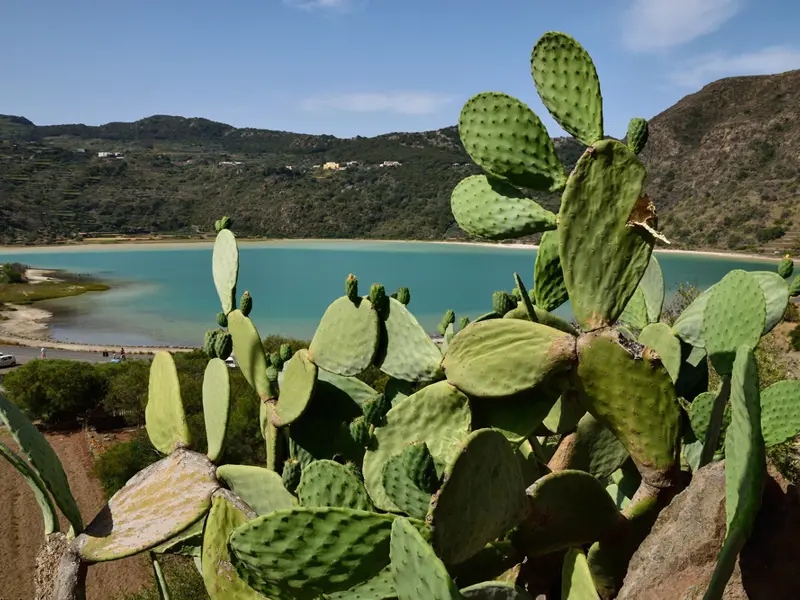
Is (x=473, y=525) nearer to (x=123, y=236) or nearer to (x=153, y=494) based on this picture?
(x=153, y=494)

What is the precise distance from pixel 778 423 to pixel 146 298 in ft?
123

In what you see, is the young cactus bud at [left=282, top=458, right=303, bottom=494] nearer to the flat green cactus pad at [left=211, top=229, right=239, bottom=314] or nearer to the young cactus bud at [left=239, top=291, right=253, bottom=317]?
the young cactus bud at [left=239, top=291, right=253, bottom=317]

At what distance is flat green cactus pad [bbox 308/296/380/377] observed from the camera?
1.60 m

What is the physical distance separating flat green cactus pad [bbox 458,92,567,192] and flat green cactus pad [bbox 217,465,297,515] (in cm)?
97

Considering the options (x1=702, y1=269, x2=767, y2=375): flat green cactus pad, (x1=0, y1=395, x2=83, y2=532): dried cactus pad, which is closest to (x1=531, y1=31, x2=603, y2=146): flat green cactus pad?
(x1=702, y1=269, x2=767, y2=375): flat green cactus pad

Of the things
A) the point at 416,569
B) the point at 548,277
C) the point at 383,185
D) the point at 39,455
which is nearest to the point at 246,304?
the point at 39,455

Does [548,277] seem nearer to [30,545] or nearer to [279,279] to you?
[30,545]

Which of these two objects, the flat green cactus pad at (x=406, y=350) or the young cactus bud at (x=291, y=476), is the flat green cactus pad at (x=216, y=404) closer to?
the young cactus bud at (x=291, y=476)

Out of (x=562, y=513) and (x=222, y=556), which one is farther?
(x=222, y=556)

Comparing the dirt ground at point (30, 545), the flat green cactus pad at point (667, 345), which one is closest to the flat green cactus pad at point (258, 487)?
the flat green cactus pad at point (667, 345)

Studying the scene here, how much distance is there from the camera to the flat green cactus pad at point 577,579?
1112 mm

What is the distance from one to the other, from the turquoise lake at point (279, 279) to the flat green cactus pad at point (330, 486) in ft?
63.1

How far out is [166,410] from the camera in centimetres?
180

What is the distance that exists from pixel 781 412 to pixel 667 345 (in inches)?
13.7
